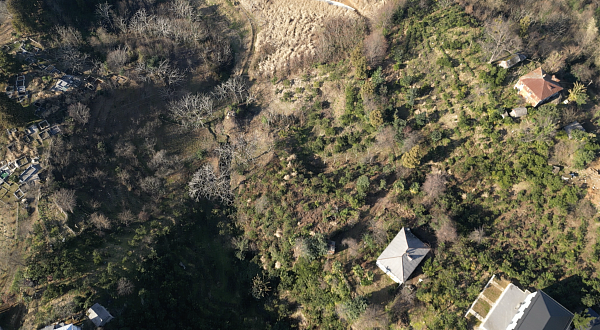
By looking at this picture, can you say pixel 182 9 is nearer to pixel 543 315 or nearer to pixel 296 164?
pixel 296 164

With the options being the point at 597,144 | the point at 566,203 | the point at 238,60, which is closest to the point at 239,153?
the point at 238,60

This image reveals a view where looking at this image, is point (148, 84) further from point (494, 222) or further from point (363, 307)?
Answer: point (494, 222)

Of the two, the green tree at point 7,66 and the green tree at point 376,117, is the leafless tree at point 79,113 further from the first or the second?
the green tree at point 376,117

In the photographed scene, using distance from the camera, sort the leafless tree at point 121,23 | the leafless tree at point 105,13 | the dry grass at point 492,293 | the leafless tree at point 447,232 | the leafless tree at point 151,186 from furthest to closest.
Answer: the leafless tree at point 105,13 < the leafless tree at point 121,23 < the leafless tree at point 151,186 < the leafless tree at point 447,232 < the dry grass at point 492,293

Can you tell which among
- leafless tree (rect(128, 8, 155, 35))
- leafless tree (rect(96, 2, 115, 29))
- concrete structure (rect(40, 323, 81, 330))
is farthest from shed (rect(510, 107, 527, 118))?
leafless tree (rect(96, 2, 115, 29))

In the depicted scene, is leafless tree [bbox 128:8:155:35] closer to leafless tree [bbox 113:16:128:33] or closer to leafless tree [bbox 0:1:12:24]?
leafless tree [bbox 113:16:128:33]

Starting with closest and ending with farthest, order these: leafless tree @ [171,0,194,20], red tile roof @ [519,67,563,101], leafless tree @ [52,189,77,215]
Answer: leafless tree @ [52,189,77,215] < red tile roof @ [519,67,563,101] < leafless tree @ [171,0,194,20]

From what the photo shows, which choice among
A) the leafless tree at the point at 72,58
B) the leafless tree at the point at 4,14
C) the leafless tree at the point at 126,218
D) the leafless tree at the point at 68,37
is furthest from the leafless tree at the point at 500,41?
the leafless tree at the point at 4,14
